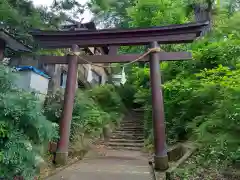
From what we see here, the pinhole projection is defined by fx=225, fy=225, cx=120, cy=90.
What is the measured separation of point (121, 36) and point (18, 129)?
4.90 m

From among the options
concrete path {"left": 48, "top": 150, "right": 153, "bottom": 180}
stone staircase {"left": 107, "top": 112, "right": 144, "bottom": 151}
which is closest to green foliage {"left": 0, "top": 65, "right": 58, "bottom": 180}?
concrete path {"left": 48, "top": 150, "right": 153, "bottom": 180}

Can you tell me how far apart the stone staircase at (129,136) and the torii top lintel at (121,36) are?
5.48 meters

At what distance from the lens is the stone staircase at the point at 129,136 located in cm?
1122

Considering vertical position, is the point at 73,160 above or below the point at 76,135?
below

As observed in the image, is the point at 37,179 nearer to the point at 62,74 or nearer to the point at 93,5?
the point at 93,5

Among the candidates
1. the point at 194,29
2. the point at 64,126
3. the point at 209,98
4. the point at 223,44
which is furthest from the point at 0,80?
the point at 223,44

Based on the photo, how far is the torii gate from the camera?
690cm

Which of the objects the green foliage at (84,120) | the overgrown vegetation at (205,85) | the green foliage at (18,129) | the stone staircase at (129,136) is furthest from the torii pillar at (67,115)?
the stone staircase at (129,136)

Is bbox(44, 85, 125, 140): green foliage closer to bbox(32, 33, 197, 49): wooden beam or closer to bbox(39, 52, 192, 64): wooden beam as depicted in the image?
bbox(39, 52, 192, 64): wooden beam

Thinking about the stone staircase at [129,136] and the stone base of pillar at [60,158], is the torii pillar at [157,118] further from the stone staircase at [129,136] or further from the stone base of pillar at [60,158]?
the stone staircase at [129,136]

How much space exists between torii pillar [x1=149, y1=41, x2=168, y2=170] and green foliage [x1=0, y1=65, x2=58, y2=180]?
134 inches

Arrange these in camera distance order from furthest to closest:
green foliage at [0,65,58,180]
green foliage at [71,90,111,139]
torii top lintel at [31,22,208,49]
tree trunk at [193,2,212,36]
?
tree trunk at [193,2,212,36], green foliage at [71,90,111,139], torii top lintel at [31,22,208,49], green foliage at [0,65,58,180]

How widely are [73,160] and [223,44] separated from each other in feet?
21.6

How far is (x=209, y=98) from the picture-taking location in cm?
640
